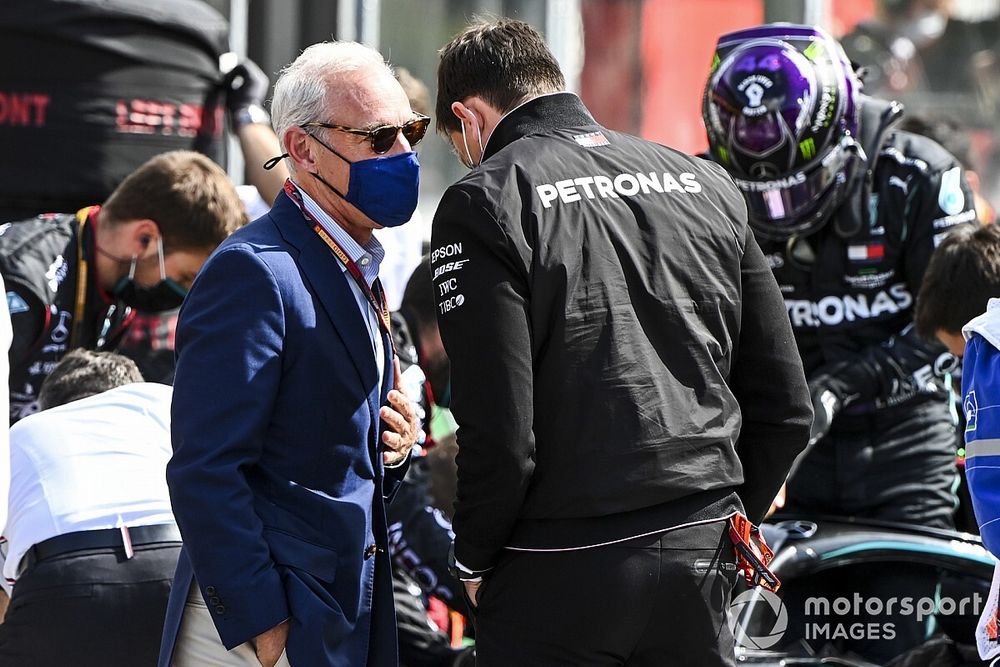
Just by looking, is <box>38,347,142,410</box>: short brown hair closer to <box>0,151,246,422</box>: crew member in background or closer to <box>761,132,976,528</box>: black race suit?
<box>0,151,246,422</box>: crew member in background

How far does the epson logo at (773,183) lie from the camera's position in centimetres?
429

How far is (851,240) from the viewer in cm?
434

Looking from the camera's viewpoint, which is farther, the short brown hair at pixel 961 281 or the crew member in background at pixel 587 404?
the short brown hair at pixel 961 281

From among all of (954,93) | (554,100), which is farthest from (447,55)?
(954,93)

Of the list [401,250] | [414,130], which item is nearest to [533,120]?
[414,130]

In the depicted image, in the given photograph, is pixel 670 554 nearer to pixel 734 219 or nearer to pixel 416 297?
pixel 734 219

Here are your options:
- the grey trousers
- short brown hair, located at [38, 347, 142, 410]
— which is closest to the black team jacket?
the grey trousers

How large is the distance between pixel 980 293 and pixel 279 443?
6.36ft

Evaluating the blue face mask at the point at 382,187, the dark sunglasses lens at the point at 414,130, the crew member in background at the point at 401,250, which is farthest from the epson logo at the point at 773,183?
the blue face mask at the point at 382,187

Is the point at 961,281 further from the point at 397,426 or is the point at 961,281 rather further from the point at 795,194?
the point at 397,426

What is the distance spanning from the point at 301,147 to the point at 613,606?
3.44 feet

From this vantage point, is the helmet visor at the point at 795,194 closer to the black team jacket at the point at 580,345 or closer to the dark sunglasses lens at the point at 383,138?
the black team jacket at the point at 580,345

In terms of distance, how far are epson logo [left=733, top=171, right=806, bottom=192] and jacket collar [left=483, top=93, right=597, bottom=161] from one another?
5.19 feet

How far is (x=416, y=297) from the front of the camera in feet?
14.8
